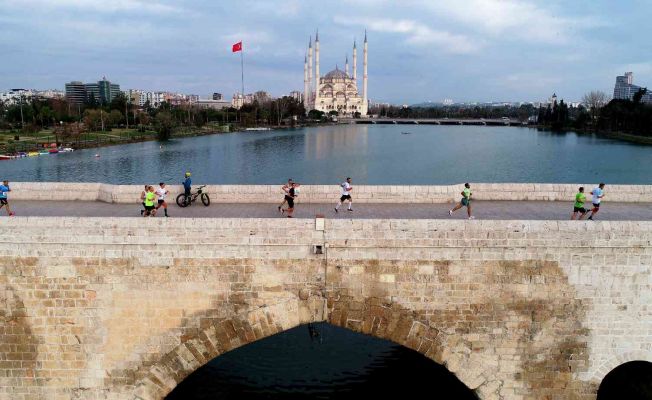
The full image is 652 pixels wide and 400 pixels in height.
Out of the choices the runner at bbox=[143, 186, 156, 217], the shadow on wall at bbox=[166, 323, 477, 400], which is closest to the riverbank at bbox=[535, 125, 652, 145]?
the shadow on wall at bbox=[166, 323, 477, 400]

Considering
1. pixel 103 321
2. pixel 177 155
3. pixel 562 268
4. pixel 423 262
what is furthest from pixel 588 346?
pixel 177 155

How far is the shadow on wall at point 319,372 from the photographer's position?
14.4 metres

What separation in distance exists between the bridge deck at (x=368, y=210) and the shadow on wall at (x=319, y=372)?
482 centimetres

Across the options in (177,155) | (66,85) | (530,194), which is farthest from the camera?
Result: (66,85)

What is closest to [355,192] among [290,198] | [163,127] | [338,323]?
[290,198]

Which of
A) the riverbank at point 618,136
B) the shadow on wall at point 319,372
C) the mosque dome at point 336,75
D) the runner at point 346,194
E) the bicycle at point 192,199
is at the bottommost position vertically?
the shadow on wall at point 319,372

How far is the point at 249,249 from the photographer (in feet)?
33.5

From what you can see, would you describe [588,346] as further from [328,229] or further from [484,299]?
[328,229]

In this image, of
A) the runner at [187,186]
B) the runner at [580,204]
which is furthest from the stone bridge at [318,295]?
the runner at [187,186]

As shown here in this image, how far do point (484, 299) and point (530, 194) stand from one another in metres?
6.14

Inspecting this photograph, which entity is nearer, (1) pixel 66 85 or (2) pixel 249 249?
(2) pixel 249 249

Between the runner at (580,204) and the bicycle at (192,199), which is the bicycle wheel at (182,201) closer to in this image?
the bicycle at (192,199)

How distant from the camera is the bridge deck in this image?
13.4 metres

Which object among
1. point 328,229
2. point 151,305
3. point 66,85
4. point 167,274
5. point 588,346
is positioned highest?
point 66,85
